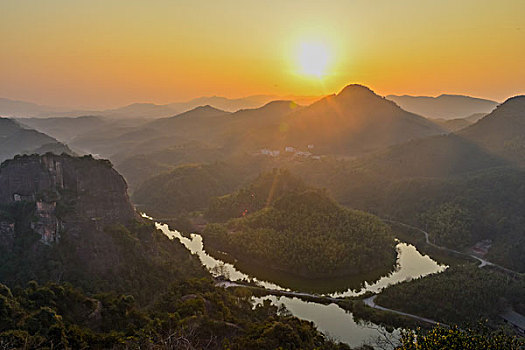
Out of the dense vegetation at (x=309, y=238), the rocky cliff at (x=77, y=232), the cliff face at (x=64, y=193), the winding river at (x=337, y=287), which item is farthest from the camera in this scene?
the dense vegetation at (x=309, y=238)

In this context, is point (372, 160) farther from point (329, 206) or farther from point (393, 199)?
point (329, 206)

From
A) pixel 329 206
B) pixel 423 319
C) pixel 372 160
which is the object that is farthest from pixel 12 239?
pixel 372 160

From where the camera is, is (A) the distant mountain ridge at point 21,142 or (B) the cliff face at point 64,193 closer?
(B) the cliff face at point 64,193

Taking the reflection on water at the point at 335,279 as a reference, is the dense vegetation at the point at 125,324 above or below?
above

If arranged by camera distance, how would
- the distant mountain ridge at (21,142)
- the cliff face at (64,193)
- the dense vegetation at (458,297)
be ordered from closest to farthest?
the cliff face at (64,193) < the dense vegetation at (458,297) < the distant mountain ridge at (21,142)

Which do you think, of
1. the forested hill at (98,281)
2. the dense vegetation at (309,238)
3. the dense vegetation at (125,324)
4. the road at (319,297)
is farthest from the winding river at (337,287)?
the dense vegetation at (125,324)

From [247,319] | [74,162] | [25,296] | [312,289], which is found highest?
[74,162]

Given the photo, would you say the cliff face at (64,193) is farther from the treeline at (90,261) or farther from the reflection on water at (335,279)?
the reflection on water at (335,279)
